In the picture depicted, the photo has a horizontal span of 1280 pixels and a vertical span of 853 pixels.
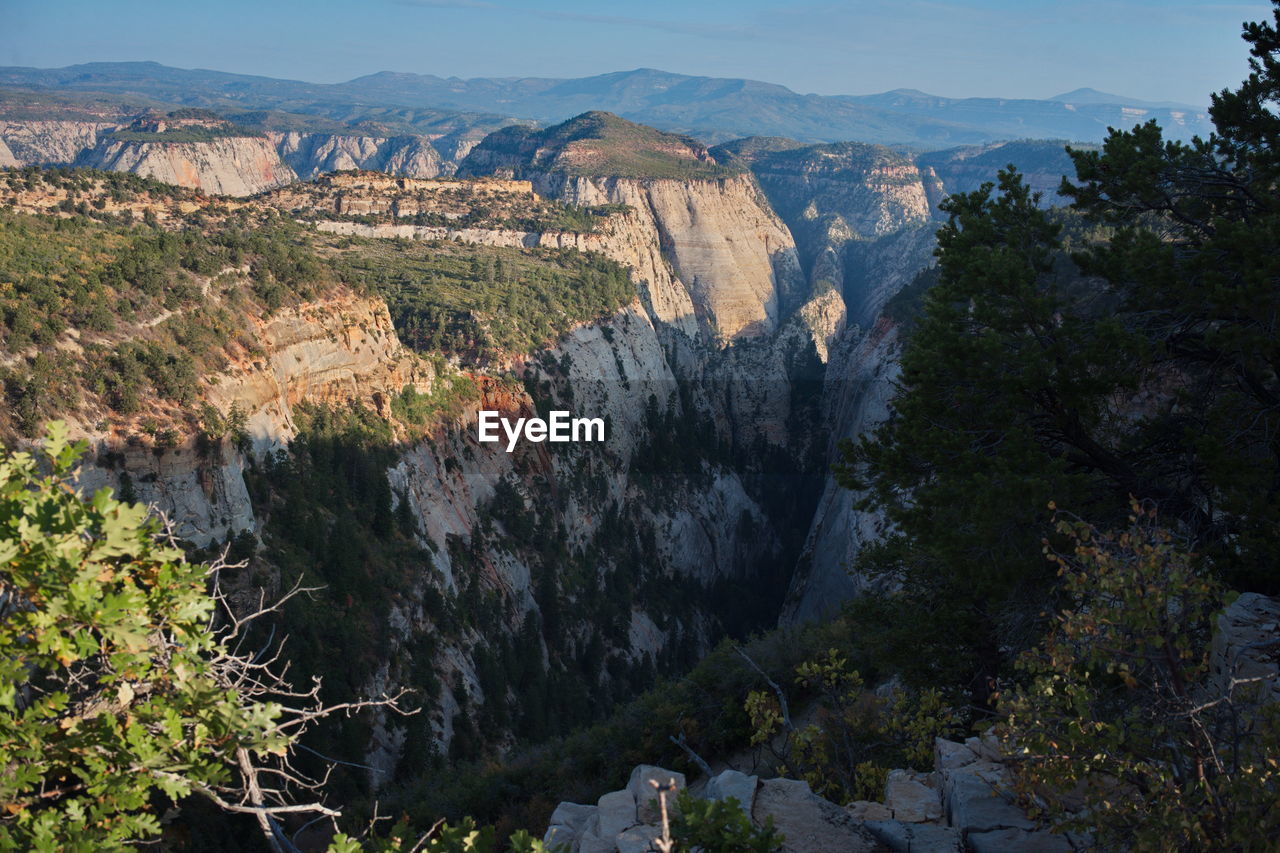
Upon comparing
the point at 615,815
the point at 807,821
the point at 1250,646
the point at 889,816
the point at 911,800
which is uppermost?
the point at 1250,646

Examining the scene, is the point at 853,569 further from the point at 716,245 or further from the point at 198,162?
the point at 198,162

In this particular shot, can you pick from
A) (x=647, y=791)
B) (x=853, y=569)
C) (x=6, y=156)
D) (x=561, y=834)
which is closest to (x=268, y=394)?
(x=853, y=569)

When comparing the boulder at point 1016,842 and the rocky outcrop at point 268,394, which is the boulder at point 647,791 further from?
the rocky outcrop at point 268,394

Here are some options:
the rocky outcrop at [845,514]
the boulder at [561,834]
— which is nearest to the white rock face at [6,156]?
the rocky outcrop at [845,514]

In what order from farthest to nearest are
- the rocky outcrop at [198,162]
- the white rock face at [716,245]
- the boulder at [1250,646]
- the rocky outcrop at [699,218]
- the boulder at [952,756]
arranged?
the rocky outcrop at [198,162] → the rocky outcrop at [699,218] → the white rock face at [716,245] → the boulder at [952,756] → the boulder at [1250,646]

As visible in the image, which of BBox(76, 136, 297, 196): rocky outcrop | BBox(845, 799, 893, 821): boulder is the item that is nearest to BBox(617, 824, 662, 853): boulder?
BBox(845, 799, 893, 821): boulder

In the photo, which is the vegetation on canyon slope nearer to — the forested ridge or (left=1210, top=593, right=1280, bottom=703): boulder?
the forested ridge
